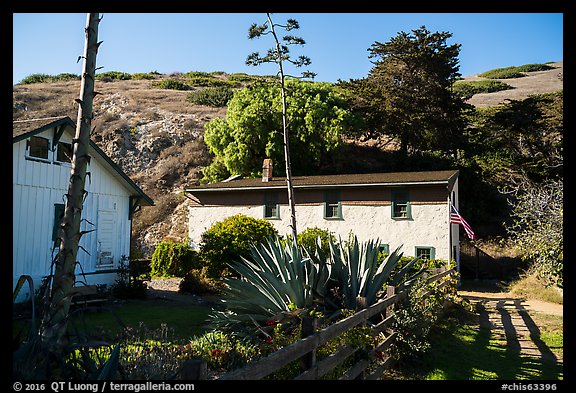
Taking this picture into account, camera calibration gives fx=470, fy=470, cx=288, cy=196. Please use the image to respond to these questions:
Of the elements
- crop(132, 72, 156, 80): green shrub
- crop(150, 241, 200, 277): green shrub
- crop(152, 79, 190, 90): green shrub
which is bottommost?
crop(150, 241, 200, 277): green shrub

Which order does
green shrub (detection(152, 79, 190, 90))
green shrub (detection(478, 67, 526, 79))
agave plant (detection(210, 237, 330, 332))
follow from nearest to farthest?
agave plant (detection(210, 237, 330, 332)) → green shrub (detection(152, 79, 190, 90)) → green shrub (detection(478, 67, 526, 79))

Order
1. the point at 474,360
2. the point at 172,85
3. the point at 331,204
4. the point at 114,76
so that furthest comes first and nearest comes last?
the point at 114,76 → the point at 172,85 → the point at 331,204 → the point at 474,360

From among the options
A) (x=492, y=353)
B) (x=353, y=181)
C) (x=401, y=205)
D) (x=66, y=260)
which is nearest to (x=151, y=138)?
(x=353, y=181)

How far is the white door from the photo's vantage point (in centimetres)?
1780

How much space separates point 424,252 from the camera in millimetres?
22859

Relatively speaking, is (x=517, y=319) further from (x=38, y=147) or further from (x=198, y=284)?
(x=38, y=147)

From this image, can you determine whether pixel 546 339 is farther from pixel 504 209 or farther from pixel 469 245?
pixel 504 209

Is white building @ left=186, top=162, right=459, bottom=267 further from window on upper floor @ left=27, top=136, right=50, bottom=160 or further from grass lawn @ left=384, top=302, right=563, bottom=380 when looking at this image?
window on upper floor @ left=27, top=136, right=50, bottom=160

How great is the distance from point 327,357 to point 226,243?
51.2 ft

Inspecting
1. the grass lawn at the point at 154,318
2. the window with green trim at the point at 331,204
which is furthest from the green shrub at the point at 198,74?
the grass lawn at the point at 154,318

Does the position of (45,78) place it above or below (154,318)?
above

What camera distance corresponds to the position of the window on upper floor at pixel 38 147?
593 inches

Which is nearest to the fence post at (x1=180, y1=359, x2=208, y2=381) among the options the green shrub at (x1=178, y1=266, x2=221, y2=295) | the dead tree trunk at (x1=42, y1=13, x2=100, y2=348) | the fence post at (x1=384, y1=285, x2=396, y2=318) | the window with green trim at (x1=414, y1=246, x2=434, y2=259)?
the dead tree trunk at (x1=42, y1=13, x2=100, y2=348)
